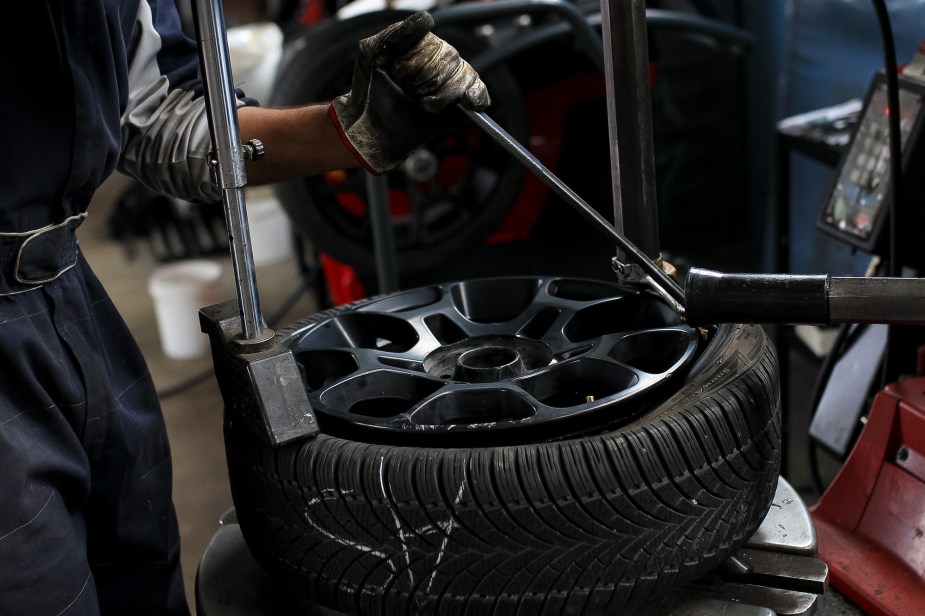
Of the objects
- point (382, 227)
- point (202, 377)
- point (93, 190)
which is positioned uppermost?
point (93, 190)

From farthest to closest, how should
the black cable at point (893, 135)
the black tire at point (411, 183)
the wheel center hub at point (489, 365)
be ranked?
the black tire at point (411, 183) → the black cable at point (893, 135) → the wheel center hub at point (489, 365)

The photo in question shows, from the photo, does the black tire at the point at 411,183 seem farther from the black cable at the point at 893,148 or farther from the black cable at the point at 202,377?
the black cable at the point at 893,148

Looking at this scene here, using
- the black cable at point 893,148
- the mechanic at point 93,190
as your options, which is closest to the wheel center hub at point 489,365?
the mechanic at point 93,190

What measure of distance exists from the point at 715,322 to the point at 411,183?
5.54 feet

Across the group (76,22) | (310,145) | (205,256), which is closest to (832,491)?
(310,145)

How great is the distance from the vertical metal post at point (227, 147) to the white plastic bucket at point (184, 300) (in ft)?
7.13

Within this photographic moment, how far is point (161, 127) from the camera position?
1.13 m

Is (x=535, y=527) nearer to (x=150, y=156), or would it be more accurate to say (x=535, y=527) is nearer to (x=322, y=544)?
(x=322, y=544)

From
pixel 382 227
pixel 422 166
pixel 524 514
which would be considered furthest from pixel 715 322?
pixel 422 166

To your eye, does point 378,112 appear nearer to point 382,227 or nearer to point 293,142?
point 293,142

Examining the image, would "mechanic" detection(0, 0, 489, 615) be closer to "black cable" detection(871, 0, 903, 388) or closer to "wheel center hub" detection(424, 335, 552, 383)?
"wheel center hub" detection(424, 335, 552, 383)

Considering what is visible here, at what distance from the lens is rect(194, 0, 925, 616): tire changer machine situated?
760mm

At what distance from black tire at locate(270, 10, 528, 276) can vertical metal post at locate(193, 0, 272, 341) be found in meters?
1.43

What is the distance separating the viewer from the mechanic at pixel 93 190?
37.4 inches
